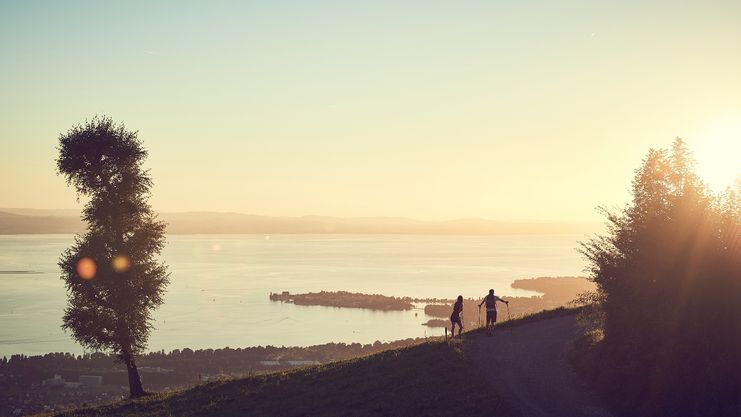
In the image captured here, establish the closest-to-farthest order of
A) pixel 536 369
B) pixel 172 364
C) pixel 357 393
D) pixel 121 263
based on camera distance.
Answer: pixel 536 369 < pixel 357 393 < pixel 121 263 < pixel 172 364

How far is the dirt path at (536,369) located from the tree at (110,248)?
64.8ft

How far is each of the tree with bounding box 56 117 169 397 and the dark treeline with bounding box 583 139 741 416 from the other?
25.2 m

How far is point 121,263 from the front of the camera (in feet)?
109

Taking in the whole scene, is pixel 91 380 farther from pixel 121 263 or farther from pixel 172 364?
pixel 121 263

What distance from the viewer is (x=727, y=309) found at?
62.2 ft

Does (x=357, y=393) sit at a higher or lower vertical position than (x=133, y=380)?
higher

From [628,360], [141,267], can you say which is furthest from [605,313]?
[141,267]

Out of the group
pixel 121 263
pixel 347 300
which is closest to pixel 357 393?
pixel 121 263

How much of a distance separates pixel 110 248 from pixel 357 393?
715 inches

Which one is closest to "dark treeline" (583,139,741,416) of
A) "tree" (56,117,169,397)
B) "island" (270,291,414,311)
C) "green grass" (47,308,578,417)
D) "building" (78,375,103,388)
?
"green grass" (47,308,578,417)

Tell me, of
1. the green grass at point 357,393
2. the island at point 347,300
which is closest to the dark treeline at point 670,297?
the green grass at point 357,393

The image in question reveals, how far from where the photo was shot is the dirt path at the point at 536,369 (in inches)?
789

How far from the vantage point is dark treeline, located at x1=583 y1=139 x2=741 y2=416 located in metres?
18.4

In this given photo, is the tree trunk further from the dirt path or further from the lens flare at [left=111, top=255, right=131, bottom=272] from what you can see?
the dirt path
